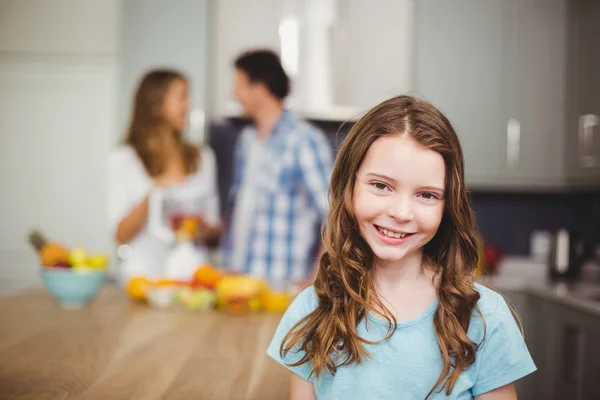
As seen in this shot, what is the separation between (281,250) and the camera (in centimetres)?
323

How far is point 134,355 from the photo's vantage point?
4.85 ft

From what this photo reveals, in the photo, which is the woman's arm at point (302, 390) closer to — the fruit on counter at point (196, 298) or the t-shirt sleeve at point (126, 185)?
the fruit on counter at point (196, 298)

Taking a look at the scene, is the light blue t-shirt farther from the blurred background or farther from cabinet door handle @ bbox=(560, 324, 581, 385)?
the blurred background

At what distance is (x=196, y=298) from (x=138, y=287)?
231 mm

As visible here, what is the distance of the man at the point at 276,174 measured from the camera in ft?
9.79

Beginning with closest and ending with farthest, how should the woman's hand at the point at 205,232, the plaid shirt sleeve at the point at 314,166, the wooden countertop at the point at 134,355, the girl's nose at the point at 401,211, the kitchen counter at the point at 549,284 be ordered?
the girl's nose at the point at 401,211 < the wooden countertop at the point at 134,355 < the woman's hand at the point at 205,232 < the kitchen counter at the point at 549,284 < the plaid shirt sleeve at the point at 314,166

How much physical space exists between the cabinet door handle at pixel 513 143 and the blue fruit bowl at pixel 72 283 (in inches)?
96.4

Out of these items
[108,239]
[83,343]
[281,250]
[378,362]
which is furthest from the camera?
[108,239]

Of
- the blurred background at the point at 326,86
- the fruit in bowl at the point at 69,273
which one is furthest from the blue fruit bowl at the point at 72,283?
the blurred background at the point at 326,86

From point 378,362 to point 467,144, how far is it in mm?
2888

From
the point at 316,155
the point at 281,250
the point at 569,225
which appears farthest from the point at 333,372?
the point at 569,225

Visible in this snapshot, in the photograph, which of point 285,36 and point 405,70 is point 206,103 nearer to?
point 285,36

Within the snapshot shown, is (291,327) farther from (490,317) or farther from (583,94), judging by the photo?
(583,94)

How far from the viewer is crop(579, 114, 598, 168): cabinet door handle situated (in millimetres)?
3469
